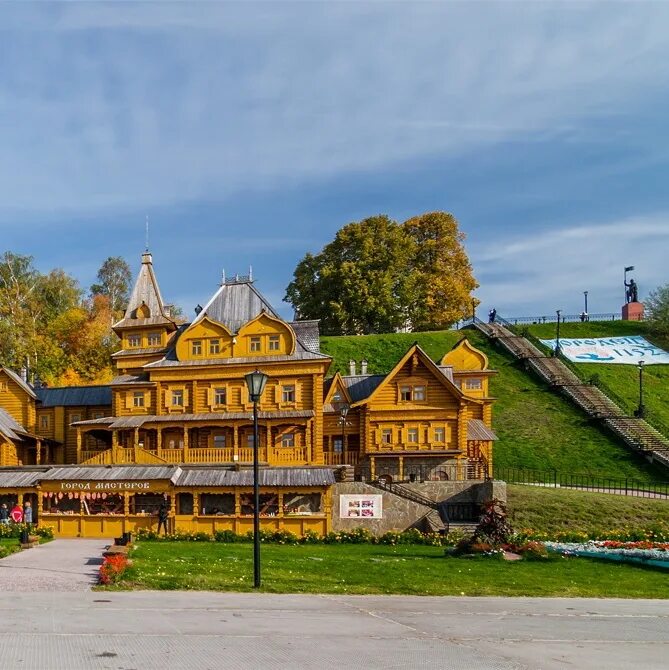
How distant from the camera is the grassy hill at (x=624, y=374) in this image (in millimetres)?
56406

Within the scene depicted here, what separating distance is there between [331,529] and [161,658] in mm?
23536

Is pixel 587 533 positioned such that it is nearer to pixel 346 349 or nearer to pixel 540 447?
pixel 540 447

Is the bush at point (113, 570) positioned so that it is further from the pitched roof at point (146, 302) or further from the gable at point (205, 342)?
the pitched roof at point (146, 302)

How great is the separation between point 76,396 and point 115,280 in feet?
167

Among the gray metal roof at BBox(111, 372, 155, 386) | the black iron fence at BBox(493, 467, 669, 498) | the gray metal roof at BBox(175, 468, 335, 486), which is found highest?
the gray metal roof at BBox(111, 372, 155, 386)

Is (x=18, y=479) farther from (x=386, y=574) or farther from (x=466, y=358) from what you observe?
(x=466, y=358)

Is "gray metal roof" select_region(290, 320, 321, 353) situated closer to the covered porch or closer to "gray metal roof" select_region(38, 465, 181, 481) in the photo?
the covered porch

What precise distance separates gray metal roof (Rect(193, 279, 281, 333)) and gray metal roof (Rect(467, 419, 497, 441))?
A: 14100mm

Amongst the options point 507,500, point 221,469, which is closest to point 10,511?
point 221,469

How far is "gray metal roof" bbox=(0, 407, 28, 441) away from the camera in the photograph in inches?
1605

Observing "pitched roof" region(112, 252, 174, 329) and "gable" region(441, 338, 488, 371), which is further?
"gable" region(441, 338, 488, 371)

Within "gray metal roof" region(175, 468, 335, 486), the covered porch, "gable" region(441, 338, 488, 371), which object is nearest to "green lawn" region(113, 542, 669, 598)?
"gray metal roof" region(175, 468, 335, 486)

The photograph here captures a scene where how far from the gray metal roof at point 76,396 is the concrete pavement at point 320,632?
30587mm

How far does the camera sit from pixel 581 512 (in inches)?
1362
